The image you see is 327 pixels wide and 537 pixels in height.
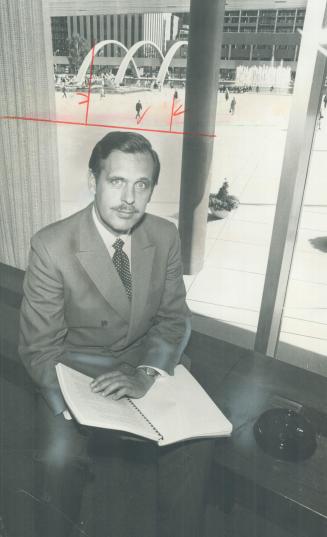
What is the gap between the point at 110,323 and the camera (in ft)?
4.65

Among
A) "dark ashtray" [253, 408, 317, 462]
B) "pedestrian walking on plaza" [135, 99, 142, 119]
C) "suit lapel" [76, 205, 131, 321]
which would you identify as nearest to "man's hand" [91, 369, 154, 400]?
"suit lapel" [76, 205, 131, 321]

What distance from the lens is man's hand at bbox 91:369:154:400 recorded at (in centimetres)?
121

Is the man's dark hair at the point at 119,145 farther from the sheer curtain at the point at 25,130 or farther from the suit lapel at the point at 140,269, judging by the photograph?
the sheer curtain at the point at 25,130

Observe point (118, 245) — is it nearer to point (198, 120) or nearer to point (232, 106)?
point (232, 106)

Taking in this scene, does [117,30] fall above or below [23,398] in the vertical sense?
above

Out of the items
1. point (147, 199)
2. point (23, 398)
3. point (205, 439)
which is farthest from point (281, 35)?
point (23, 398)

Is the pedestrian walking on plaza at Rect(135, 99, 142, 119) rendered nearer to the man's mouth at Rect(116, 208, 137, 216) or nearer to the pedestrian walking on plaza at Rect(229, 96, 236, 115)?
the pedestrian walking on plaza at Rect(229, 96, 236, 115)

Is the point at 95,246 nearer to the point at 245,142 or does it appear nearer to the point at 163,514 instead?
the point at 163,514

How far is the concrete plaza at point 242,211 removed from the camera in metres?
2.37

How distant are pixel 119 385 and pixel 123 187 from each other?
64cm

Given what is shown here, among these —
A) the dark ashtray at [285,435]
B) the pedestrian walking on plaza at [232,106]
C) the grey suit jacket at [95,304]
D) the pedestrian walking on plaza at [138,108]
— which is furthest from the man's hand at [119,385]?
the pedestrian walking on plaza at [232,106]

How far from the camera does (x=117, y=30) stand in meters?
2.33

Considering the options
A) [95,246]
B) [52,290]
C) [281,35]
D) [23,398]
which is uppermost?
[281,35]

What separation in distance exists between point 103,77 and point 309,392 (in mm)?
2031
